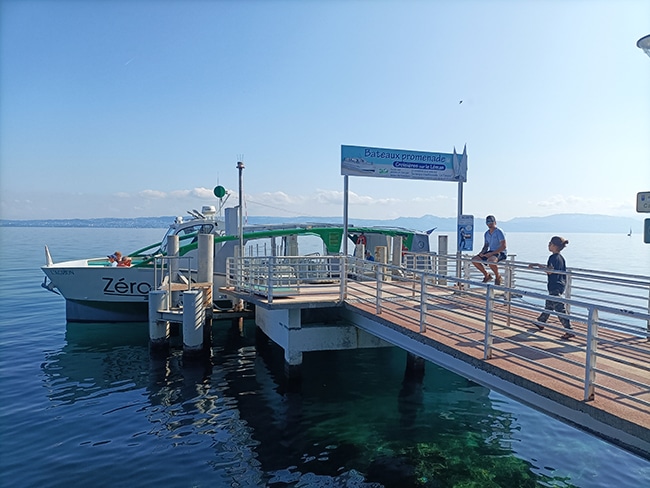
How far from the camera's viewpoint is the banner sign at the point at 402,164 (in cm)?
1342

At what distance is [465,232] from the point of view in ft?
43.6

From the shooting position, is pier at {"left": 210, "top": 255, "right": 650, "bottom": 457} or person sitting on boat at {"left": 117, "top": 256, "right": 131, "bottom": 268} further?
person sitting on boat at {"left": 117, "top": 256, "right": 131, "bottom": 268}

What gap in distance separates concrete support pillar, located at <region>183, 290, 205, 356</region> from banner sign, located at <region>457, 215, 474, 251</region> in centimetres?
732

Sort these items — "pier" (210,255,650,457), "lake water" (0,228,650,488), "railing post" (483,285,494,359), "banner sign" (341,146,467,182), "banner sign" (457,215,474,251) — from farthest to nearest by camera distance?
1. "banner sign" (341,146,467,182)
2. "banner sign" (457,215,474,251)
3. "lake water" (0,228,650,488)
4. "railing post" (483,285,494,359)
5. "pier" (210,255,650,457)

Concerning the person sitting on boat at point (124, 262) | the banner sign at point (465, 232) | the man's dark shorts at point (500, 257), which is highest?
the banner sign at point (465, 232)

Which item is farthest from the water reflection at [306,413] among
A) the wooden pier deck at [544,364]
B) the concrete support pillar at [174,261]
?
the wooden pier deck at [544,364]

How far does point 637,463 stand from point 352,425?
476 centimetres

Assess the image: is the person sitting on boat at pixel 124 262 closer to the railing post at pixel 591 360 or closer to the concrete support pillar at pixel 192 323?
the concrete support pillar at pixel 192 323

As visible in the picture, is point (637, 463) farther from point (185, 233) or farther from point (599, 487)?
point (185, 233)

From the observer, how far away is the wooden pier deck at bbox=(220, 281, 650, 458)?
14.9ft

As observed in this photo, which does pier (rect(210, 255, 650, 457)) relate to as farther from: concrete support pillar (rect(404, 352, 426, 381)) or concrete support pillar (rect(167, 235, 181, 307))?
concrete support pillar (rect(167, 235, 181, 307))

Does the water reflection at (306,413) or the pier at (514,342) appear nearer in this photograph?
the pier at (514,342)

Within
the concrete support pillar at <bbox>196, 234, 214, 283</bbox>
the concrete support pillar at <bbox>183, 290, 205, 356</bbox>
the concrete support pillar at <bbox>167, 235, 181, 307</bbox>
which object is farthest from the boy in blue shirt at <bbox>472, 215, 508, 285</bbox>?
the concrete support pillar at <bbox>167, 235, 181, 307</bbox>

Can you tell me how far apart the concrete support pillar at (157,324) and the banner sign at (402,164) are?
6.23m
